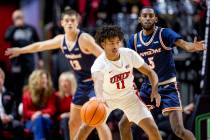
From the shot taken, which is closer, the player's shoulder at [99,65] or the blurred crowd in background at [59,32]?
the player's shoulder at [99,65]

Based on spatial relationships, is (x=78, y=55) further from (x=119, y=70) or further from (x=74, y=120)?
(x=119, y=70)

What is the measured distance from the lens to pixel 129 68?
6.88 metres

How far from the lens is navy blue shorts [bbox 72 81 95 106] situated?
7.81 metres

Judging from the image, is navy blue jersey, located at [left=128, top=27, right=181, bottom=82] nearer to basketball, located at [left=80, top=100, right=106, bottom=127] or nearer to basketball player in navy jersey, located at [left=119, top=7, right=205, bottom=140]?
basketball player in navy jersey, located at [left=119, top=7, right=205, bottom=140]

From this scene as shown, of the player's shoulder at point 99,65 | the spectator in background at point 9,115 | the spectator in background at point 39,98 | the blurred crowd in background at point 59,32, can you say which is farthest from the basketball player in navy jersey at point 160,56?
the spectator in background at point 9,115

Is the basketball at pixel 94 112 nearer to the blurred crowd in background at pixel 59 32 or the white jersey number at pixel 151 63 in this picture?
the white jersey number at pixel 151 63

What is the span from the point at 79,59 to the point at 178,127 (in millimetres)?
1661

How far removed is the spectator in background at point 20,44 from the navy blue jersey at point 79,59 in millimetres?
2373

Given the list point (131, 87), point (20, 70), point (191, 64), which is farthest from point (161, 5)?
point (131, 87)

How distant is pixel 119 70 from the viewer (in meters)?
6.84

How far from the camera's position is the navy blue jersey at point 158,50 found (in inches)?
280

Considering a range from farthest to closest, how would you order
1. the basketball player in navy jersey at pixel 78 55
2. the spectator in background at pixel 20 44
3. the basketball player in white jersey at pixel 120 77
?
the spectator in background at pixel 20 44
the basketball player in navy jersey at pixel 78 55
the basketball player in white jersey at pixel 120 77

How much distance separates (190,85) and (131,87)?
255 centimetres

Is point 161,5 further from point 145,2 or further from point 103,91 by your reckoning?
point 103,91
